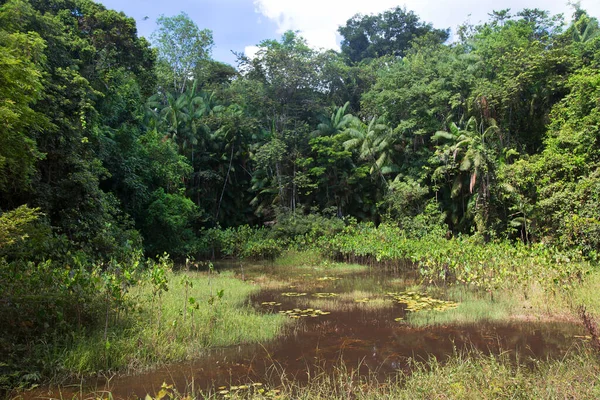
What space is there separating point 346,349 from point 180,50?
28.8m

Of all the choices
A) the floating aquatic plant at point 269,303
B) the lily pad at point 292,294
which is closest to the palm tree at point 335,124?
the lily pad at point 292,294

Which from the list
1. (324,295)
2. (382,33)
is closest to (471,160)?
(324,295)

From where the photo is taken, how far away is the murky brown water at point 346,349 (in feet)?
17.4

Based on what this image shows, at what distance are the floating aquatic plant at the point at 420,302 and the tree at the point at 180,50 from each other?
80.5 ft

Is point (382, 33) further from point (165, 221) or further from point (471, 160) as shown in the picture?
point (165, 221)

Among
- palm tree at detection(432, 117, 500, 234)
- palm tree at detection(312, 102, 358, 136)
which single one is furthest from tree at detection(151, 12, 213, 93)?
palm tree at detection(432, 117, 500, 234)

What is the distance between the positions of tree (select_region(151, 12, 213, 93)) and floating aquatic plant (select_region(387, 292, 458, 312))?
24.6 metres

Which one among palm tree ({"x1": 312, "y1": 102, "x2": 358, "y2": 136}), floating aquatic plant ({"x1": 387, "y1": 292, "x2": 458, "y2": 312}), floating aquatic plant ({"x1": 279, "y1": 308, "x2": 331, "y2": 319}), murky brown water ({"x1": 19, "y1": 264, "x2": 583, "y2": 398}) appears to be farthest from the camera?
palm tree ({"x1": 312, "y1": 102, "x2": 358, "y2": 136})

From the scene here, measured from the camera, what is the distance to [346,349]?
22.0 ft

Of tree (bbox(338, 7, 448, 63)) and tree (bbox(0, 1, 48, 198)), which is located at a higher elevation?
tree (bbox(338, 7, 448, 63))

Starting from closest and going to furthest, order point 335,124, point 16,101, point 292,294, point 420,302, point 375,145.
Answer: point 16,101
point 420,302
point 292,294
point 375,145
point 335,124

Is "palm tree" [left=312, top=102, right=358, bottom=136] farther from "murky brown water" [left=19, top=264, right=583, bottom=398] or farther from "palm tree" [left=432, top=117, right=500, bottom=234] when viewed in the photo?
"murky brown water" [left=19, top=264, right=583, bottom=398]

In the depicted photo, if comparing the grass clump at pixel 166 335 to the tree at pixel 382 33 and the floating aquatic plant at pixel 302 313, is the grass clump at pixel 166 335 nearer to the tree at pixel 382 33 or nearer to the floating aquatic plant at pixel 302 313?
the floating aquatic plant at pixel 302 313

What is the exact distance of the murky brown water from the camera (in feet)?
17.4
